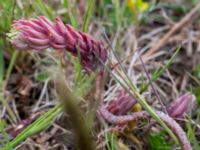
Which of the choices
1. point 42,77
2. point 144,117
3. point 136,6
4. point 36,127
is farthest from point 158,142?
point 136,6

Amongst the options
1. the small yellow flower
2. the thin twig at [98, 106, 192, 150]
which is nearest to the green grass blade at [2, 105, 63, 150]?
the thin twig at [98, 106, 192, 150]

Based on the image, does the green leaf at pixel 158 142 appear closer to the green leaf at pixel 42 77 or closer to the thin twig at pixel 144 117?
the thin twig at pixel 144 117

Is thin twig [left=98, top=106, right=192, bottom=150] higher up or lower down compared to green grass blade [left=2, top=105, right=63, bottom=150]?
lower down

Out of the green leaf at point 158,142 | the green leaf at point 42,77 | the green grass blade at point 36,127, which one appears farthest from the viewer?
the green leaf at point 42,77

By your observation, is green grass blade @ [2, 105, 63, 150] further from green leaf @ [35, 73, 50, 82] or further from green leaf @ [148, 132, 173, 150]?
green leaf @ [35, 73, 50, 82]

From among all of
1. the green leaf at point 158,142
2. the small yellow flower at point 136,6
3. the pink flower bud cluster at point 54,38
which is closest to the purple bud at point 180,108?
the green leaf at point 158,142

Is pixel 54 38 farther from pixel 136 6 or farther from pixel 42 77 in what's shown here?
pixel 136 6

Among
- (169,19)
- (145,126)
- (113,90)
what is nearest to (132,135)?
(145,126)

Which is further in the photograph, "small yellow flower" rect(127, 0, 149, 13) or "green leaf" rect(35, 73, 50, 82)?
"small yellow flower" rect(127, 0, 149, 13)

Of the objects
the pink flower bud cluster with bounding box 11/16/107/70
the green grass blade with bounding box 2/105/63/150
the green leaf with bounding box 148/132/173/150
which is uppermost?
the pink flower bud cluster with bounding box 11/16/107/70
